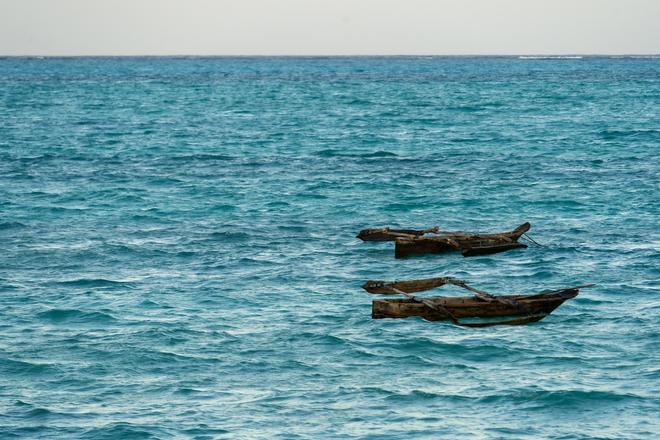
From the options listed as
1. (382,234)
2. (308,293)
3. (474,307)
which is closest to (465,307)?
(474,307)

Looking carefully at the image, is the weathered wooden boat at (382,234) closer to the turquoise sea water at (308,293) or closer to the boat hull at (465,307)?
the turquoise sea water at (308,293)

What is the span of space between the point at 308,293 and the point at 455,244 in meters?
5.84

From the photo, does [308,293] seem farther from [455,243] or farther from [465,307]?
[455,243]

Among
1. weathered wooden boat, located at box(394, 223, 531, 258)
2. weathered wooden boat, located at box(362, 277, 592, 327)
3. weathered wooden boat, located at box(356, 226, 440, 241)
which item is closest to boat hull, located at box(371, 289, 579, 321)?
weathered wooden boat, located at box(362, 277, 592, 327)

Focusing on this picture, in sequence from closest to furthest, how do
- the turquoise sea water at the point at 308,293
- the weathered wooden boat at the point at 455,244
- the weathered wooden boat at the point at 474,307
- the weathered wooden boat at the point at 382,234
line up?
1. the turquoise sea water at the point at 308,293
2. the weathered wooden boat at the point at 474,307
3. the weathered wooden boat at the point at 455,244
4. the weathered wooden boat at the point at 382,234

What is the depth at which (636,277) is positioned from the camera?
29.4 metres

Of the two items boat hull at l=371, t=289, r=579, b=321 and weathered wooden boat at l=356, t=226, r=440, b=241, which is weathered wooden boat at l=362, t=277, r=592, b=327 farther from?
weathered wooden boat at l=356, t=226, r=440, b=241

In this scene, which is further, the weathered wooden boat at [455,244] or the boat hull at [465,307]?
the weathered wooden boat at [455,244]

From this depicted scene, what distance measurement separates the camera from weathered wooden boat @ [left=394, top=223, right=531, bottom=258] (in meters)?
31.8

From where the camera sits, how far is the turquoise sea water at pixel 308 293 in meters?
19.8

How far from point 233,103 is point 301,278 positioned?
8756cm

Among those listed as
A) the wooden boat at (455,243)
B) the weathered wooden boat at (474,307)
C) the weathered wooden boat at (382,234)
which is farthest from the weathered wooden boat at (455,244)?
the weathered wooden boat at (474,307)

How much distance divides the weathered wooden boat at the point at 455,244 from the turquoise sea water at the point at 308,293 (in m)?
0.35

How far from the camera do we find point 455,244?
3200 centimetres
